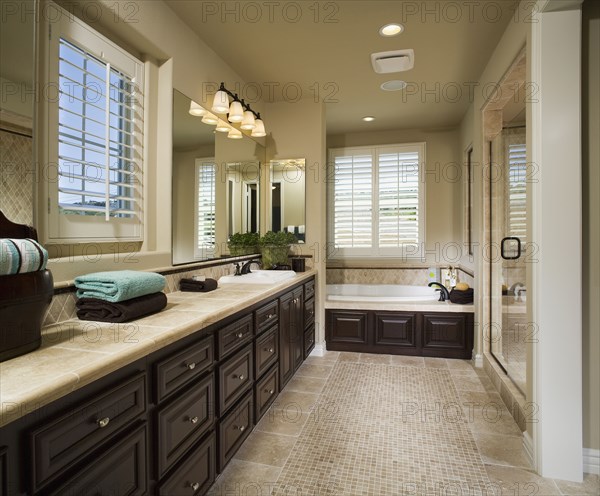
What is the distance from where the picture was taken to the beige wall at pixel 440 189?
4660mm

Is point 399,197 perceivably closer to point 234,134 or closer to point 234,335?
point 234,134

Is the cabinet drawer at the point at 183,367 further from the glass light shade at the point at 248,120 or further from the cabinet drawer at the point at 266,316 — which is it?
the glass light shade at the point at 248,120

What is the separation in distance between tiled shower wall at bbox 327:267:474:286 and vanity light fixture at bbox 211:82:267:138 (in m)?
2.25

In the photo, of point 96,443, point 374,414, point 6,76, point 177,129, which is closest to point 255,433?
point 374,414

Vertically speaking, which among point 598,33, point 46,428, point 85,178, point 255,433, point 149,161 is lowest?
point 255,433

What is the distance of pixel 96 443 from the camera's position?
100 cm

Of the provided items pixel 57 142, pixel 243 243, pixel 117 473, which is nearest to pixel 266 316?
pixel 243 243

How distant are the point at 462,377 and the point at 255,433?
6.27ft

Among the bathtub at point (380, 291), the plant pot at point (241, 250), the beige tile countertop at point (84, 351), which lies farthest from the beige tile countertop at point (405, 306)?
the beige tile countertop at point (84, 351)

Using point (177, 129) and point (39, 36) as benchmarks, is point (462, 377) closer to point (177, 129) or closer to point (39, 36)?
Answer: point (177, 129)

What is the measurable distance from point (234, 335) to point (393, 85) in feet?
9.15

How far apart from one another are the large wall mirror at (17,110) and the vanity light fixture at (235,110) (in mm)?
1309

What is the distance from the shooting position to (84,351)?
1.08 meters

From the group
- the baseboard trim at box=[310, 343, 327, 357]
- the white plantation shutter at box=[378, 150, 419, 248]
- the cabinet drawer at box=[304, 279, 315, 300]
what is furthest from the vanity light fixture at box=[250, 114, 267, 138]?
the baseboard trim at box=[310, 343, 327, 357]
